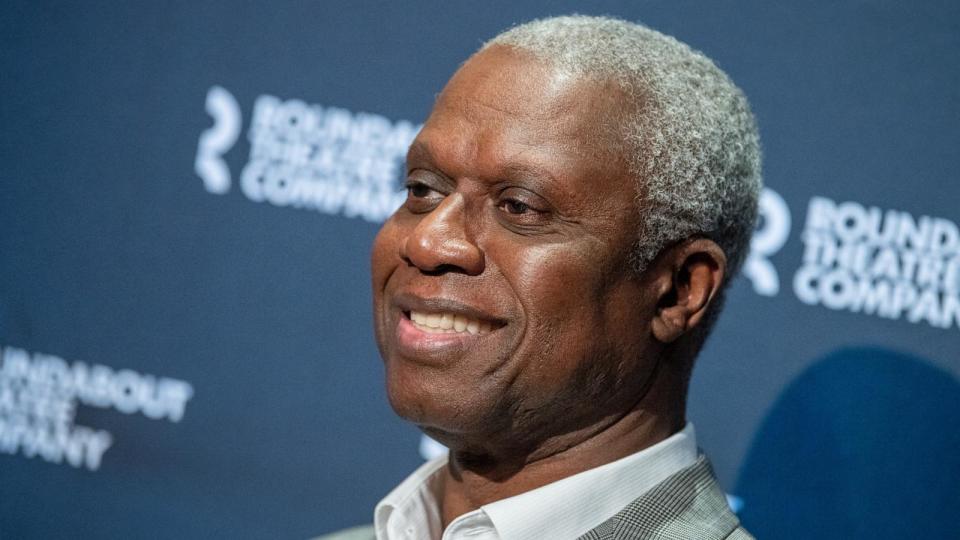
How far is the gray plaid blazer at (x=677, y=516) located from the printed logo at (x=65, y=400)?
4.61 feet

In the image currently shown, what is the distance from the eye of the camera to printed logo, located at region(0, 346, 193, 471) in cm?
260

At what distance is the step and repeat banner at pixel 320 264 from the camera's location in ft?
7.41

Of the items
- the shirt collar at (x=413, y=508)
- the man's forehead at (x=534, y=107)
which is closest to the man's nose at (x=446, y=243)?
the man's forehead at (x=534, y=107)

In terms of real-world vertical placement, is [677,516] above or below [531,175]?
below

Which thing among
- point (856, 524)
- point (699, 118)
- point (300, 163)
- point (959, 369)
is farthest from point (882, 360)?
point (300, 163)

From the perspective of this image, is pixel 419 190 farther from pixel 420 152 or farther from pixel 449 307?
pixel 449 307

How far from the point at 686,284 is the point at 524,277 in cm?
27

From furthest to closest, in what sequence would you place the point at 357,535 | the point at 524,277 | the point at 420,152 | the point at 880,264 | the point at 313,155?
the point at 313,155, the point at 880,264, the point at 357,535, the point at 420,152, the point at 524,277

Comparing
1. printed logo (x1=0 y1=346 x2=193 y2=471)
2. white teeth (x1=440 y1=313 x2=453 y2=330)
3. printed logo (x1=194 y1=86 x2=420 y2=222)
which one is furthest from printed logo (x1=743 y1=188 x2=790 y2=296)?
printed logo (x1=0 y1=346 x2=193 y2=471)

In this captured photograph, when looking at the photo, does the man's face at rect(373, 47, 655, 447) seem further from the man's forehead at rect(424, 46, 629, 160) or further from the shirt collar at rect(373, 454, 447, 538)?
the shirt collar at rect(373, 454, 447, 538)

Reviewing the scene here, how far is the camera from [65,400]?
2.63 meters

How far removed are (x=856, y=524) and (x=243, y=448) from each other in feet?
4.41

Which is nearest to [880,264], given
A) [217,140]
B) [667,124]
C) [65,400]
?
[667,124]

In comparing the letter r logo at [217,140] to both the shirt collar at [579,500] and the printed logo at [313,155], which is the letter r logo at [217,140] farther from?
the shirt collar at [579,500]
